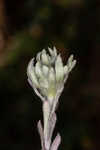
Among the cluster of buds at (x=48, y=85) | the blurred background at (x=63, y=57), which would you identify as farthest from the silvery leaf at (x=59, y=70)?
the blurred background at (x=63, y=57)

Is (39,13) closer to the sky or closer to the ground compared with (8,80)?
closer to the sky

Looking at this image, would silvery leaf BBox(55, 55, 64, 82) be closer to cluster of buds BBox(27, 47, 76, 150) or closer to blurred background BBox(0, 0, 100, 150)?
cluster of buds BBox(27, 47, 76, 150)

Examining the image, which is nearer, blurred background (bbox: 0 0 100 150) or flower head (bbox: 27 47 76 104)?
flower head (bbox: 27 47 76 104)

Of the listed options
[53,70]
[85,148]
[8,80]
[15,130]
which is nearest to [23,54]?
[8,80]

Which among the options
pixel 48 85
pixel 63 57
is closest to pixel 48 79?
pixel 48 85

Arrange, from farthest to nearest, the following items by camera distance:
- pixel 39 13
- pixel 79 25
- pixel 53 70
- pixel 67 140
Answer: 1. pixel 79 25
2. pixel 39 13
3. pixel 67 140
4. pixel 53 70

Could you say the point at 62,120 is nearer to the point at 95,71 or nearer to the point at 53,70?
the point at 95,71

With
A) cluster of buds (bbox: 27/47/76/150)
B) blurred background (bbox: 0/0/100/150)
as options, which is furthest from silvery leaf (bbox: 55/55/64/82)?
blurred background (bbox: 0/0/100/150)

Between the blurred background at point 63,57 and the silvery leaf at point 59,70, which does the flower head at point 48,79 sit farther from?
the blurred background at point 63,57

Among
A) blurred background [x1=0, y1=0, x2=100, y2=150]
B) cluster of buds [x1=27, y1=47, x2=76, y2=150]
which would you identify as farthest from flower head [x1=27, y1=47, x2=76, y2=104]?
blurred background [x1=0, y1=0, x2=100, y2=150]
